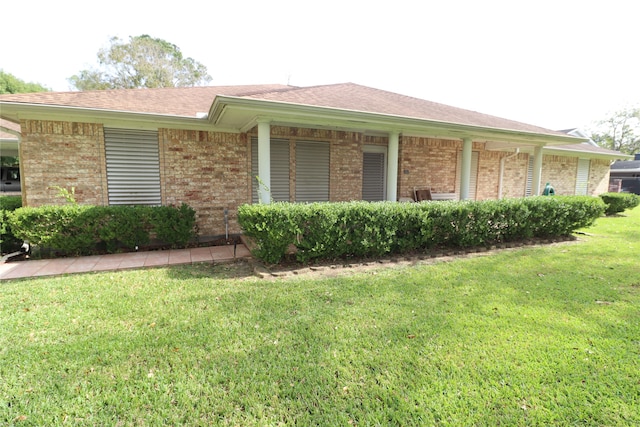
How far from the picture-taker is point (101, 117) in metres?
6.49

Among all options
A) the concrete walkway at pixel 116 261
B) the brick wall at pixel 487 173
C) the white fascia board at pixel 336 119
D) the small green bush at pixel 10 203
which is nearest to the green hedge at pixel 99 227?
the concrete walkway at pixel 116 261

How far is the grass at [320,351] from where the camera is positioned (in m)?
2.22

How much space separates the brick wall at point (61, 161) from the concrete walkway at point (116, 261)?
1.47 metres

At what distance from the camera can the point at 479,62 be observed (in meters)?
10.3

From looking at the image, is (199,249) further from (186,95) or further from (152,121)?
(186,95)

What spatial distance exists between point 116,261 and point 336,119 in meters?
5.22

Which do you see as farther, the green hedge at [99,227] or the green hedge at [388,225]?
the green hedge at [99,227]

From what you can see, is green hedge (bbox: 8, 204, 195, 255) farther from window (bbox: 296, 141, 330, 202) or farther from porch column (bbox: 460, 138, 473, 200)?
porch column (bbox: 460, 138, 473, 200)

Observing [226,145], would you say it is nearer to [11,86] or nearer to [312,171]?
[312,171]

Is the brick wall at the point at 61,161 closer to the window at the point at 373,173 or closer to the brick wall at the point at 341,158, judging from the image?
the brick wall at the point at 341,158

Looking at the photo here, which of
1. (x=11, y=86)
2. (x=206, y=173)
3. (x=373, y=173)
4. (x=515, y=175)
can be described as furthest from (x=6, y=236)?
(x=11, y=86)

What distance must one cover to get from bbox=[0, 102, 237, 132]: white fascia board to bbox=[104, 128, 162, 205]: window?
0.22 m

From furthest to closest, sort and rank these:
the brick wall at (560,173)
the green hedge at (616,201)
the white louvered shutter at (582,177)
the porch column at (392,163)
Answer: the white louvered shutter at (582,177) < the brick wall at (560,173) < the green hedge at (616,201) < the porch column at (392,163)

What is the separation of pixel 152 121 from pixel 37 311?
4497 millimetres
